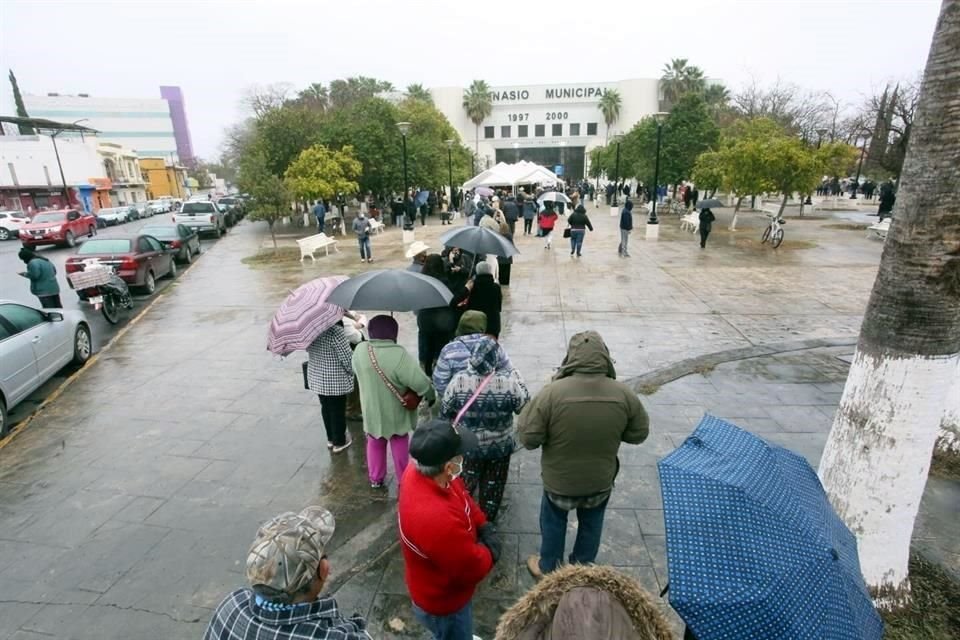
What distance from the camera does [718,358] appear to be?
24.0 feet

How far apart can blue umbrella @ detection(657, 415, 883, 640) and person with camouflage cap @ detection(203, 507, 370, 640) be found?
115cm

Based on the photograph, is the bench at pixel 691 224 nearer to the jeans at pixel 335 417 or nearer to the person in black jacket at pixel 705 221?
the person in black jacket at pixel 705 221

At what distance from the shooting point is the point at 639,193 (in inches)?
1690

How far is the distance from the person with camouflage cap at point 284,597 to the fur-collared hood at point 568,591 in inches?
24.6

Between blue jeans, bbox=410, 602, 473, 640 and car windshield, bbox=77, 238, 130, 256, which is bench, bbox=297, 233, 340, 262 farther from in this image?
blue jeans, bbox=410, 602, 473, 640

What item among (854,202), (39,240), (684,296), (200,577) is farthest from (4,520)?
(854,202)

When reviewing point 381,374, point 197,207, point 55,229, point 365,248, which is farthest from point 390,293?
point 197,207

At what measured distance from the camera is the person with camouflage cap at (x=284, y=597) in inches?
64.6

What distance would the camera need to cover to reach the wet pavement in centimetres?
352

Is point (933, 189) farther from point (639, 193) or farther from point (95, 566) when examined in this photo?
point (639, 193)

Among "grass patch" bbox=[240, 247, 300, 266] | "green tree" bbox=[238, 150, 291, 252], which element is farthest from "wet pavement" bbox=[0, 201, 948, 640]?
"green tree" bbox=[238, 150, 291, 252]

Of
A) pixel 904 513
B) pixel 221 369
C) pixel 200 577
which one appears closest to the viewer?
pixel 904 513

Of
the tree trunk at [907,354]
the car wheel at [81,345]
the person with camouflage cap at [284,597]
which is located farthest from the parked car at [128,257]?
the tree trunk at [907,354]

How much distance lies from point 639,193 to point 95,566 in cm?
4397
